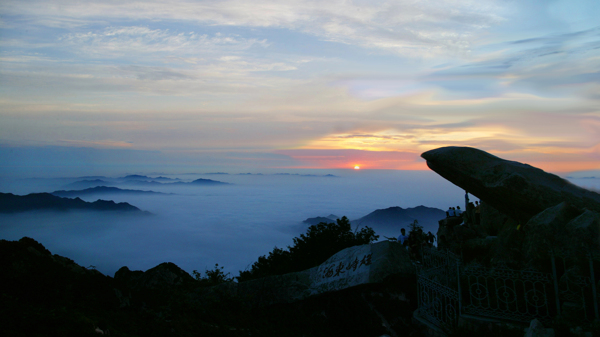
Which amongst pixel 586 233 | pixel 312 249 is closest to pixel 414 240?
pixel 312 249

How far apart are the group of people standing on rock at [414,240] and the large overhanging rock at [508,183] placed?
17.6ft

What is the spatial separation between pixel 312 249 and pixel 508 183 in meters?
12.0

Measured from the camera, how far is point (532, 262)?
8.95m

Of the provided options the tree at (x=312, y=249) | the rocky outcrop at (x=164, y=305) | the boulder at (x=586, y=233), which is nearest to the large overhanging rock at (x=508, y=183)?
the boulder at (x=586, y=233)

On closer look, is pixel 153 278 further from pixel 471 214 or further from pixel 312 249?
pixel 471 214

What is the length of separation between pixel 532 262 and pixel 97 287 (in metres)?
10.5

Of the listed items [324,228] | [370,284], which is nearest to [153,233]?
[324,228]

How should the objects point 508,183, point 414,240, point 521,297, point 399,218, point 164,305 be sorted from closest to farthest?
point 521,297, point 164,305, point 508,183, point 414,240, point 399,218

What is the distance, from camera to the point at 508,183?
465 inches

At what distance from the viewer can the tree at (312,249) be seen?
66.6 ft

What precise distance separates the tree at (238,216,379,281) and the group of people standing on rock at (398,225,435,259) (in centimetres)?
329

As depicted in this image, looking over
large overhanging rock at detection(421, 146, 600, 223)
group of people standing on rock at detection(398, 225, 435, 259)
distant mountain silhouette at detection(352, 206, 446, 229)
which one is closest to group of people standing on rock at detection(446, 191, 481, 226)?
group of people standing on rock at detection(398, 225, 435, 259)

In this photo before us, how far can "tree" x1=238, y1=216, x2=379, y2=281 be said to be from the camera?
66.6ft

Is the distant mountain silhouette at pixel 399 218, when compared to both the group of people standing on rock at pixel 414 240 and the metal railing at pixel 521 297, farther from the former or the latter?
the metal railing at pixel 521 297
